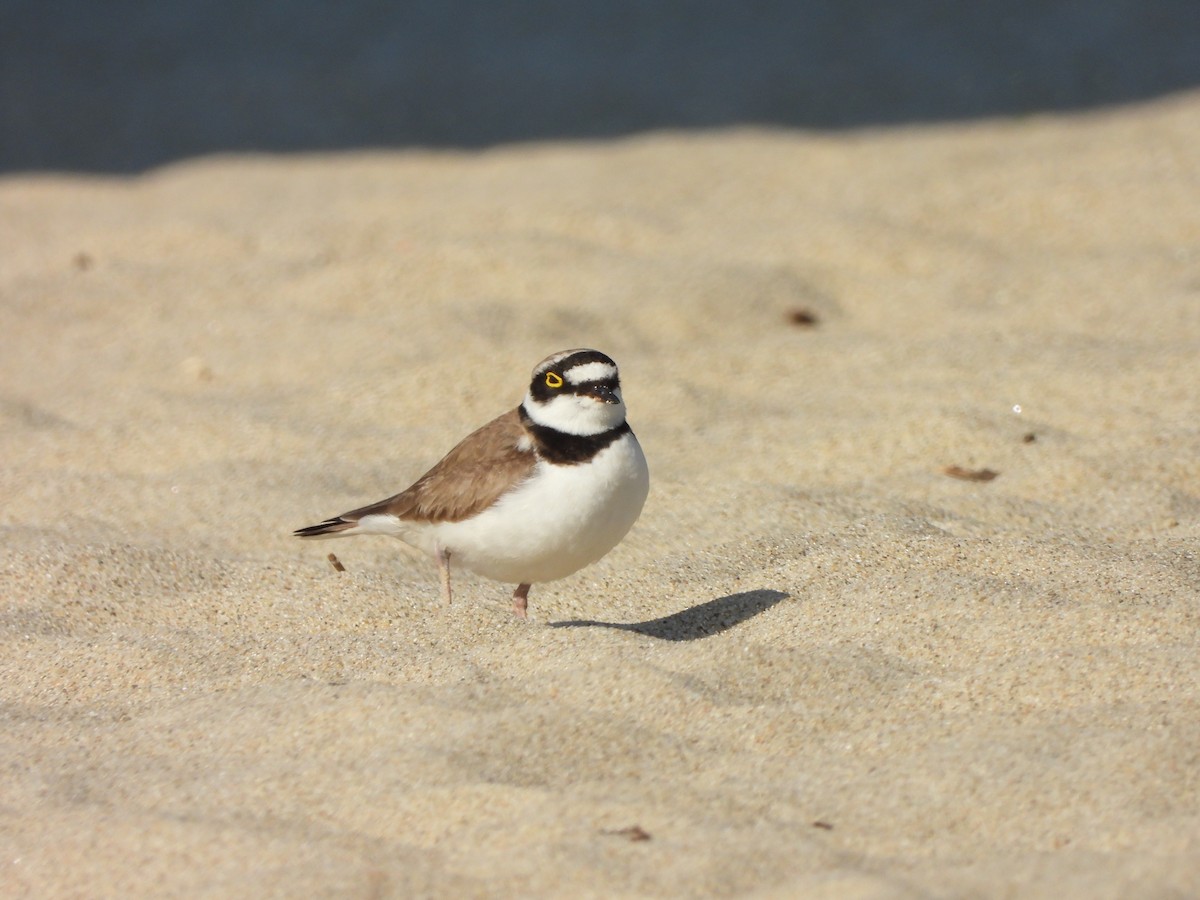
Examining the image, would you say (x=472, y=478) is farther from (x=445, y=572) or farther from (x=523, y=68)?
(x=523, y=68)

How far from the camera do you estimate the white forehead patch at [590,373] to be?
14.5 ft

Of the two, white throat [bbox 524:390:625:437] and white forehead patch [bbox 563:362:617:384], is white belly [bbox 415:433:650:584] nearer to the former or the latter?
white throat [bbox 524:390:625:437]

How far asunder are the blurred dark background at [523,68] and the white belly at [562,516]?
290 inches

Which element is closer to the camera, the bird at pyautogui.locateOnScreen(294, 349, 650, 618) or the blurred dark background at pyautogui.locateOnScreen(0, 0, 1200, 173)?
the bird at pyautogui.locateOnScreen(294, 349, 650, 618)

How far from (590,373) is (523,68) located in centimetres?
949

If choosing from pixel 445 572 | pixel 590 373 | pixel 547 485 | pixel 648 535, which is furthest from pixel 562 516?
pixel 648 535

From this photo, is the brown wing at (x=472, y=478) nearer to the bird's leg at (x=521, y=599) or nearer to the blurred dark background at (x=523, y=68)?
the bird's leg at (x=521, y=599)

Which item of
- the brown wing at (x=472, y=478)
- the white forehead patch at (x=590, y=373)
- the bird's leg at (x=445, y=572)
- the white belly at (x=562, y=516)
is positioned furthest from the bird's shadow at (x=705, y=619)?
the white forehead patch at (x=590, y=373)

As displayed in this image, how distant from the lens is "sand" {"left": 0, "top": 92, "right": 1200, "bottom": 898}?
3.14 metres

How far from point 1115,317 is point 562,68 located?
7.45 m

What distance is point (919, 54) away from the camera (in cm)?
1316

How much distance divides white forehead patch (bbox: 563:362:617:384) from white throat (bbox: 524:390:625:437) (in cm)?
5


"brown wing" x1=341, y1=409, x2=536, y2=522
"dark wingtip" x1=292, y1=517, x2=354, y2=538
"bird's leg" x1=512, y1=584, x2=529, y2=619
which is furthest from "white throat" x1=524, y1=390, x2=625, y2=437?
"dark wingtip" x1=292, y1=517, x2=354, y2=538

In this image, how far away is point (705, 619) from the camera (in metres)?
4.38
